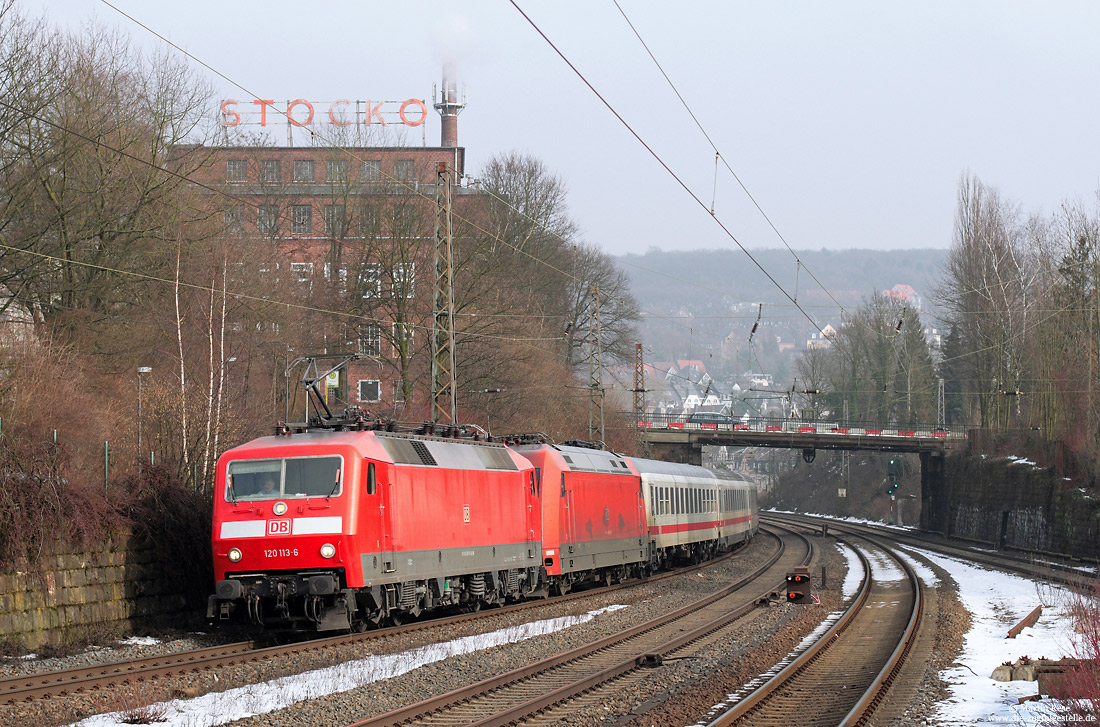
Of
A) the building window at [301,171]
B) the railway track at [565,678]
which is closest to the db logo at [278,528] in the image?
the railway track at [565,678]

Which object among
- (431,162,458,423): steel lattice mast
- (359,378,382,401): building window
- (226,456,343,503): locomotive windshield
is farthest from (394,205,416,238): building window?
(226,456,343,503): locomotive windshield

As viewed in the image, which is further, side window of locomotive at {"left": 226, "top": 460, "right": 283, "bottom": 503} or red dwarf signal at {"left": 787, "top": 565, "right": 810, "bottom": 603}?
red dwarf signal at {"left": 787, "top": 565, "right": 810, "bottom": 603}

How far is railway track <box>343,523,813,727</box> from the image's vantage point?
11656mm

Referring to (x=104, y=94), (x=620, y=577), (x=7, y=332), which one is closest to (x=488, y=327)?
(x=620, y=577)

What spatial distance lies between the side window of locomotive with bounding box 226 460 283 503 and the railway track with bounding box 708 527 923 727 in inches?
308

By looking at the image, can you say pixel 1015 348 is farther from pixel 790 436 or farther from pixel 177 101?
pixel 177 101

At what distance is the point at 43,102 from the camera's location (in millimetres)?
26266

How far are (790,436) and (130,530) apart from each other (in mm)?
58160

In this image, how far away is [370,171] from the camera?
166ft

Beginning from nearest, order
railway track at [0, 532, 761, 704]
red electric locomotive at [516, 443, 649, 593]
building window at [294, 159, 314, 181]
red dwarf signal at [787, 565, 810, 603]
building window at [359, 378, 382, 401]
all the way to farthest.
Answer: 1. railway track at [0, 532, 761, 704]
2. red dwarf signal at [787, 565, 810, 603]
3. red electric locomotive at [516, 443, 649, 593]
4. building window at [294, 159, 314, 181]
5. building window at [359, 378, 382, 401]

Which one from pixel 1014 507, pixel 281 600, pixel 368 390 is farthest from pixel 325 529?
pixel 368 390

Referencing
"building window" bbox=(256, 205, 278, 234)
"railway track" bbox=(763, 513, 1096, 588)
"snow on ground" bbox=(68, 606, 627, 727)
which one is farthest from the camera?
"building window" bbox=(256, 205, 278, 234)

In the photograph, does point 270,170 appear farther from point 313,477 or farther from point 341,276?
point 313,477

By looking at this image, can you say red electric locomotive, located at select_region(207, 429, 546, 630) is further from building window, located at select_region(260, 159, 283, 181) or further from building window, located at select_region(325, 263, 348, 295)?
building window, located at select_region(260, 159, 283, 181)
